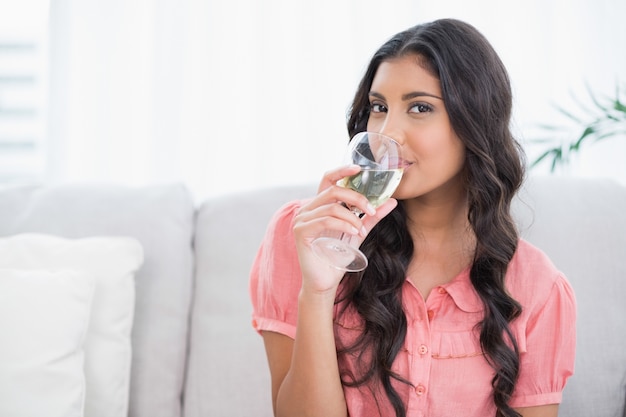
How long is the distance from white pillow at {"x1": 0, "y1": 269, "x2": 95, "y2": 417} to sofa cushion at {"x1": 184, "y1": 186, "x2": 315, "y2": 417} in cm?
35

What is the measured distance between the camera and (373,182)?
1.17 m

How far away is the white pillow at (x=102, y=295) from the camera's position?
170 cm

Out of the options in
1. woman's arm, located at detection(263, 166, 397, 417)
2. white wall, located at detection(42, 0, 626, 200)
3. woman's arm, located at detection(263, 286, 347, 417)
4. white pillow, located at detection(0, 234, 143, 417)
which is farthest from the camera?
white wall, located at detection(42, 0, 626, 200)

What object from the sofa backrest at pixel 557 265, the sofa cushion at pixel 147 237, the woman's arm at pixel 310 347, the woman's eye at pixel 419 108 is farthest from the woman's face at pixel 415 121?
the sofa cushion at pixel 147 237

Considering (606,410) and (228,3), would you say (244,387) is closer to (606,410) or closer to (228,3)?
(606,410)

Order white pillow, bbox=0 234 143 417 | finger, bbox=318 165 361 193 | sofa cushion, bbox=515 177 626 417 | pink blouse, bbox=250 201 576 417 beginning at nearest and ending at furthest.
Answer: finger, bbox=318 165 361 193, pink blouse, bbox=250 201 576 417, white pillow, bbox=0 234 143 417, sofa cushion, bbox=515 177 626 417

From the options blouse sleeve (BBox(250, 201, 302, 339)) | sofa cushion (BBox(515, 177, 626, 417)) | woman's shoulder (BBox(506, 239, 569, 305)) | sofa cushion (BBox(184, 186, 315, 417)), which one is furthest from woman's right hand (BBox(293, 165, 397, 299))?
sofa cushion (BBox(515, 177, 626, 417))

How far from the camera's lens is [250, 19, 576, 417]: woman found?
1.43 meters

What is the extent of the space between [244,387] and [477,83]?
3.23ft

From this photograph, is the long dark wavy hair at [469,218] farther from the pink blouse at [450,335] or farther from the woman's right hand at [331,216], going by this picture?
the woman's right hand at [331,216]

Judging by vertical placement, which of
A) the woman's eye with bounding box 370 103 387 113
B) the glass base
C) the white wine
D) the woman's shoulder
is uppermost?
the woman's eye with bounding box 370 103 387 113

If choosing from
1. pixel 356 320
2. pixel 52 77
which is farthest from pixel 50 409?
pixel 52 77

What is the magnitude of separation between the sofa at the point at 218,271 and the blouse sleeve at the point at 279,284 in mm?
331

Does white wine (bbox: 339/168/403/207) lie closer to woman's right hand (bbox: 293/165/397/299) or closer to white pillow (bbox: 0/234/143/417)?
woman's right hand (bbox: 293/165/397/299)
